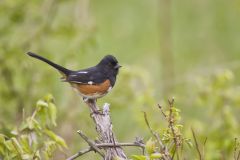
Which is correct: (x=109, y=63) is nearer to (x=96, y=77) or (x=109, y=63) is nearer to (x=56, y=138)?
(x=96, y=77)

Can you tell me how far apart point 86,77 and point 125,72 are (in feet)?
4.69

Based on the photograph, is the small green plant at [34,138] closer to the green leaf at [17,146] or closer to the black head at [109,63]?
the green leaf at [17,146]

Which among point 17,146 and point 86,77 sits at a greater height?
point 86,77

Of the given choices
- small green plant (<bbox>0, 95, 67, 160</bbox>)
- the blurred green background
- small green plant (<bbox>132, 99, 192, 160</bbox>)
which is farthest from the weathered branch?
the blurred green background

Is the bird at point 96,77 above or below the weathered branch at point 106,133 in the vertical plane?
above

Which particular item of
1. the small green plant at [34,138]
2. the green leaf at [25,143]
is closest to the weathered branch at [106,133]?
the small green plant at [34,138]

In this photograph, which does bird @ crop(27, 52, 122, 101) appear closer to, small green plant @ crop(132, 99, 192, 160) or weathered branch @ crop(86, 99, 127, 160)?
weathered branch @ crop(86, 99, 127, 160)

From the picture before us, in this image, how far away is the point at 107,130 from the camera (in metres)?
5.06

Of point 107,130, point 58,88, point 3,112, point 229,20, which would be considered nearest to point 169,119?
point 107,130

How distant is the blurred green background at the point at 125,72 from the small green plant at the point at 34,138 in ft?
2.23

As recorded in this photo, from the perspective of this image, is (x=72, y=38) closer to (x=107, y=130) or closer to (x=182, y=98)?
(x=182, y=98)

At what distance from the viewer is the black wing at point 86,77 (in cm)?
703

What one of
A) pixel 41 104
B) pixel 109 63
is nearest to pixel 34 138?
pixel 41 104

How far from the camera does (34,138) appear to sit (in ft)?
17.7
